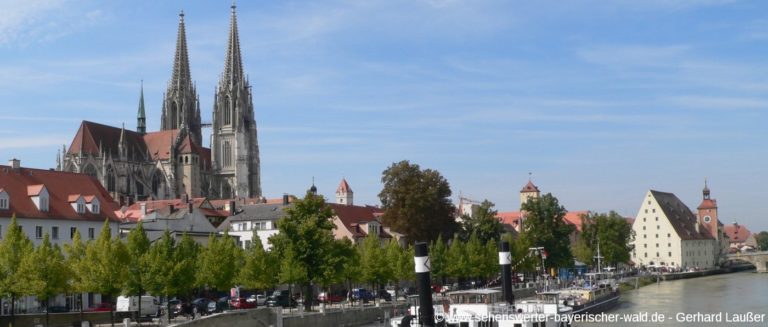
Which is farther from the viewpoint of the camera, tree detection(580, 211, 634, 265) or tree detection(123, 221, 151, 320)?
tree detection(580, 211, 634, 265)

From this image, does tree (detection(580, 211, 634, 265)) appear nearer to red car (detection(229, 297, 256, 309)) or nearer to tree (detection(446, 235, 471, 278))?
tree (detection(446, 235, 471, 278))

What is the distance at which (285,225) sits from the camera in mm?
59688

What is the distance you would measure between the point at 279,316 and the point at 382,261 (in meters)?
25.6

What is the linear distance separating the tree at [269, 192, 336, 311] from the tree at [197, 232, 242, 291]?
333 cm

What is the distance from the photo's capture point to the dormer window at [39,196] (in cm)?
6406

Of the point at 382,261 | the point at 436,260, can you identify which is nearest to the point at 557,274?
the point at 436,260

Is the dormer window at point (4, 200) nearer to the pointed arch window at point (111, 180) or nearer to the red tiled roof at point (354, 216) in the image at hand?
the red tiled roof at point (354, 216)

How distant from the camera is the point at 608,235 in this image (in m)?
136

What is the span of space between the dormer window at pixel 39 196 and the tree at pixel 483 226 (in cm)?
4783

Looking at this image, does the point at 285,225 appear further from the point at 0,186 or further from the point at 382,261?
the point at 0,186

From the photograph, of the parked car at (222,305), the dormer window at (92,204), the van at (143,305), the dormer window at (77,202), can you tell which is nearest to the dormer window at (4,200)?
the dormer window at (77,202)

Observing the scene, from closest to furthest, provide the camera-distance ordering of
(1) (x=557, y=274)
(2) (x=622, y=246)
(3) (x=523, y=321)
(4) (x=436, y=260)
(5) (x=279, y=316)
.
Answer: (3) (x=523, y=321), (5) (x=279, y=316), (4) (x=436, y=260), (1) (x=557, y=274), (2) (x=622, y=246)

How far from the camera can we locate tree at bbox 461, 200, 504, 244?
9969 cm

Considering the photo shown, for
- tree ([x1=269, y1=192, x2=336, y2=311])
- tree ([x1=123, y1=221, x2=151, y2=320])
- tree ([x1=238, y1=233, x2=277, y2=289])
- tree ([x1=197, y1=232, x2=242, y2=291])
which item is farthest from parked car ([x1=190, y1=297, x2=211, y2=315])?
tree ([x1=123, y1=221, x2=151, y2=320])
